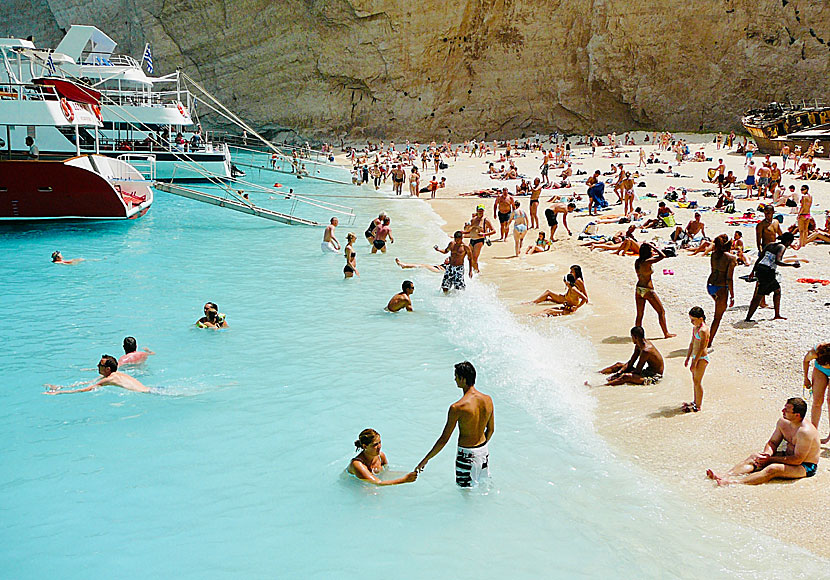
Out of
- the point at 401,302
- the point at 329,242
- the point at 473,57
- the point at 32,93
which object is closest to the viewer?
the point at 401,302

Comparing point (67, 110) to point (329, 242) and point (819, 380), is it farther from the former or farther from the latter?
point (819, 380)

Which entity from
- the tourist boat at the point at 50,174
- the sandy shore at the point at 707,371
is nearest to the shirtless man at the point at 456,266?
the sandy shore at the point at 707,371

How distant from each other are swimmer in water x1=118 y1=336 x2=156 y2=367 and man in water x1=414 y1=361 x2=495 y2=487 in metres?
5.49

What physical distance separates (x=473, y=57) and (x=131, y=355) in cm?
4636

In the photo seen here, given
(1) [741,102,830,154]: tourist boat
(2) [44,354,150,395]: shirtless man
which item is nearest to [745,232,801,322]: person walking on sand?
(2) [44,354,150,395]: shirtless man

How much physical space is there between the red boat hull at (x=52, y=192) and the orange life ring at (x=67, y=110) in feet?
6.87

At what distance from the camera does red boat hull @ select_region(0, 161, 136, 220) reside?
2045 cm

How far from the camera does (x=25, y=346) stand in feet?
35.6

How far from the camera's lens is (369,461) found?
261 inches

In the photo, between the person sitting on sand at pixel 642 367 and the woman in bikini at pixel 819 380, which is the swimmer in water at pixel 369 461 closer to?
the person sitting on sand at pixel 642 367

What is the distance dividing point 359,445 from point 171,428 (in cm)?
258

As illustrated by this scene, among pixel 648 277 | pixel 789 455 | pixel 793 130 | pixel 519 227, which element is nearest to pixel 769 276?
pixel 648 277

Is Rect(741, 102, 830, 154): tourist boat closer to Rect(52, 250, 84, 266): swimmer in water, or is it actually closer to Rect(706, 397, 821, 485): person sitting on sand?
Rect(52, 250, 84, 266): swimmer in water

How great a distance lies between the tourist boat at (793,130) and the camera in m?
31.9
